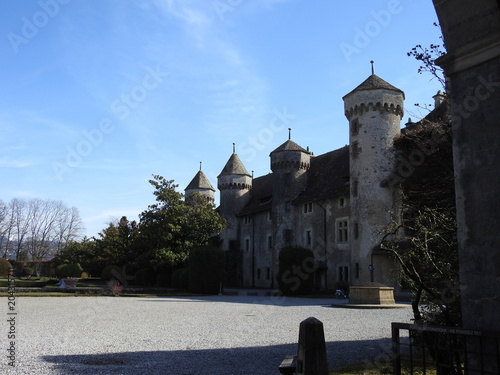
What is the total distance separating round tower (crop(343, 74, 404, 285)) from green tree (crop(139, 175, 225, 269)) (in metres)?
13.9

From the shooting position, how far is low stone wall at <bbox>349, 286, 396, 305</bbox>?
2280 centimetres

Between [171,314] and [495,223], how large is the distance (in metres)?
14.9

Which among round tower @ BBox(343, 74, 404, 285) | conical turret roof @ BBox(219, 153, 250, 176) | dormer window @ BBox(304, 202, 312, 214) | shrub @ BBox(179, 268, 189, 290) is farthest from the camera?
conical turret roof @ BBox(219, 153, 250, 176)

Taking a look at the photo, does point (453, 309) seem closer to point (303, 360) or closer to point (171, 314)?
point (303, 360)

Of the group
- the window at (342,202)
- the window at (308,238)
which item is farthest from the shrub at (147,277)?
the window at (342,202)

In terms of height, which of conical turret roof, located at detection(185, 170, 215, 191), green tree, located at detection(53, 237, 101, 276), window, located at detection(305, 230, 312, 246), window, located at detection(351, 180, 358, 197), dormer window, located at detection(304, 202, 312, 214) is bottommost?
green tree, located at detection(53, 237, 101, 276)

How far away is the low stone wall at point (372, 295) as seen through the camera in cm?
2280

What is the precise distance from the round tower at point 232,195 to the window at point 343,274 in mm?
18383

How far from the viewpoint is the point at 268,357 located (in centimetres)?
900

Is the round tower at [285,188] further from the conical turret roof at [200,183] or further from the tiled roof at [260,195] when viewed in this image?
the conical turret roof at [200,183]

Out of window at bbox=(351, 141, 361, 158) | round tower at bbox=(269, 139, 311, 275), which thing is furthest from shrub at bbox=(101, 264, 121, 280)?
window at bbox=(351, 141, 361, 158)

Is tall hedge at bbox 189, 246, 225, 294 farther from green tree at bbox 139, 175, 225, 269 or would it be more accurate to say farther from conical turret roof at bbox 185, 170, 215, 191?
conical turret roof at bbox 185, 170, 215, 191

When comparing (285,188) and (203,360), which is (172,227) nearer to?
(285,188)

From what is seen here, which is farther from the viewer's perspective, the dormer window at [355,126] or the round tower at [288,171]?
the round tower at [288,171]
